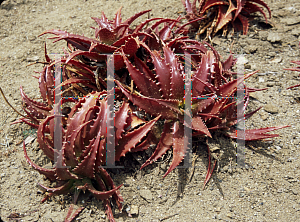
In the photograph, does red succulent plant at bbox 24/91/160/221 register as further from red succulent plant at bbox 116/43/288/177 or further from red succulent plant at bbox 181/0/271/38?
red succulent plant at bbox 181/0/271/38

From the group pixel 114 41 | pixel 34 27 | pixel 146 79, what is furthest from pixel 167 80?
pixel 34 27

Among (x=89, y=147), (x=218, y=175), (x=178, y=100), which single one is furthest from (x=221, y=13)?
(x=89, y=147)

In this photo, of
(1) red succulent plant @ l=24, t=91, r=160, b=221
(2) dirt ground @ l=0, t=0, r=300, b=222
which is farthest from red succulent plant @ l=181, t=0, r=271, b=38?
(1) red succulent plant @ l=24, t=91, r=160, b=221

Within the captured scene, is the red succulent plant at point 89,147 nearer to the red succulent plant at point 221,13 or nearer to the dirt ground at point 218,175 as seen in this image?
the dirt ground at point 218,175

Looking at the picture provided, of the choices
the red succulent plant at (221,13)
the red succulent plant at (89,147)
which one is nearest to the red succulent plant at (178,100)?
the red succulent plant at (89,147)

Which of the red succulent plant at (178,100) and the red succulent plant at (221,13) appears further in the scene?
the red succulent plant at (221,13)

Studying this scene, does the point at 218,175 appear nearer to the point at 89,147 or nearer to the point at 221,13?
the point at 89,147

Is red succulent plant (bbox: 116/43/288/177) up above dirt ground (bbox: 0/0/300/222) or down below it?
above

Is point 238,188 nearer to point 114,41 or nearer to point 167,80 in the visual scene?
point 167,80

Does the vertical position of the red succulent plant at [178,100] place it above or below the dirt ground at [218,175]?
above

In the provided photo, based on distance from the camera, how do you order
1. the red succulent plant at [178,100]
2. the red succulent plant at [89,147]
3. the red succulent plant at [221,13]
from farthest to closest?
1. the red succulent plant at [221,13]
2. the red succulent plant at [178,100]
3. the red succulent plant at [89,147]

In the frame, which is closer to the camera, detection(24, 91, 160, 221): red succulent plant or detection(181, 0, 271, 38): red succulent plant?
detection(24, 91, 160, 221): red succulent plant
